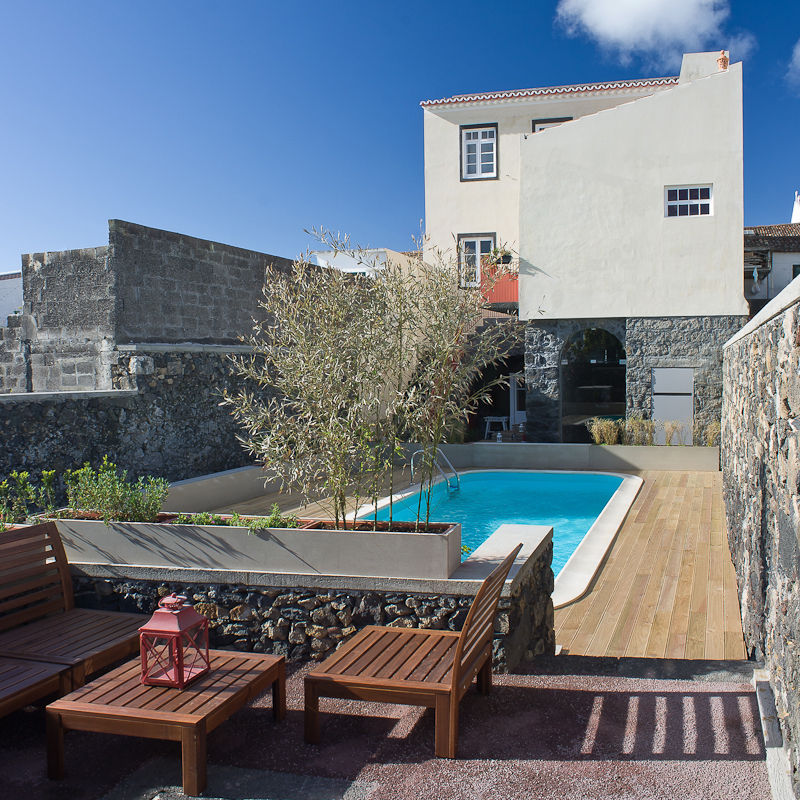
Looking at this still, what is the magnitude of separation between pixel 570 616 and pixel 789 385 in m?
3.47

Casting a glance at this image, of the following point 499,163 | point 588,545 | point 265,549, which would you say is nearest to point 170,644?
point 265,549

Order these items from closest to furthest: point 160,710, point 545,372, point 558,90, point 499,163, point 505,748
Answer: point 160,710, point 505,748, point 545,372, point 558,90, point 499,163

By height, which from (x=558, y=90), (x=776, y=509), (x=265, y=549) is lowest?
(x=265, y=549)

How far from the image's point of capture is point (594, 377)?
19391mm

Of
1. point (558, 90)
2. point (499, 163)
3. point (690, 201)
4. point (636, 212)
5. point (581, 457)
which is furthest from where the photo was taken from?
point (499, 163)

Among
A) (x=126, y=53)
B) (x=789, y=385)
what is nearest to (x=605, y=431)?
(x=126, y=53)

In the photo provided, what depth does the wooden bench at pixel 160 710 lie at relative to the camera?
2.89 metres

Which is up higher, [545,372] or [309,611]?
[545,372]

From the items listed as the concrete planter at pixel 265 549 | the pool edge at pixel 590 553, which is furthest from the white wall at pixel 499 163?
the concrete planter at pixel 265 549

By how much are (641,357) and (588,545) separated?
7.77 metres

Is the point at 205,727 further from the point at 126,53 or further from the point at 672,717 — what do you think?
the point at 126,53

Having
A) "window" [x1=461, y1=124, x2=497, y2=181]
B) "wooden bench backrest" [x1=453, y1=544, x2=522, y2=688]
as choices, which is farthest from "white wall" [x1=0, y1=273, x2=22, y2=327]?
"wooden bench backrest" [x1=453, y1=544, x2=522, y2=688]

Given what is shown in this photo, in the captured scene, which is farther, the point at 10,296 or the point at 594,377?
the point at 594,377

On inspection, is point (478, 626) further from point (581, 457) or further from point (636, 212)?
point (636, 212)
